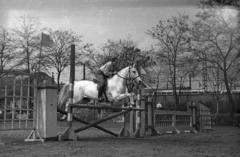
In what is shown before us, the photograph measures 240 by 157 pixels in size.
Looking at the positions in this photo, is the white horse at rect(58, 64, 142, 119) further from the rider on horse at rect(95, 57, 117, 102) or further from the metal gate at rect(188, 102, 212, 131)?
the metal gate at rect(188, 102, 212, 131)

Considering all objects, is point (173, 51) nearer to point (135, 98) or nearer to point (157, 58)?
point (157, 58)

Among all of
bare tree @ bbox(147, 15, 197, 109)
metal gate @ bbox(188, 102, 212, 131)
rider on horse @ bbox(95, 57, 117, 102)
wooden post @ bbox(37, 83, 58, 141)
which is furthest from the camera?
bare tree @ bbox(147, 15, 197, 109)

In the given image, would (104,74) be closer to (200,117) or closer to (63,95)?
(63,95)

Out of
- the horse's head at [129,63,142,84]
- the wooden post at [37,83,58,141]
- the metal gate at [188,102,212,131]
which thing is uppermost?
the horse's head at [129,63,142,84]

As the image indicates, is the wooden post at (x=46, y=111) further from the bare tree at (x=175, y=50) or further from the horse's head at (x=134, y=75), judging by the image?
the bare tree at (x=175, y=50)

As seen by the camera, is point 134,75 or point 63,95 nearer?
point 134,75

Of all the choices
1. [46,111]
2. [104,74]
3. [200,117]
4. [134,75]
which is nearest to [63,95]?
[104,74]

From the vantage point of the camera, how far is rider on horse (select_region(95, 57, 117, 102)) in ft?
27.5

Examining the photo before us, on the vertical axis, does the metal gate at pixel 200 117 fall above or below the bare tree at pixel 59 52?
below

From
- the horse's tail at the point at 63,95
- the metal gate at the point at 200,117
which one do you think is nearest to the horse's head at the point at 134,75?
the horse's tail at the point at 63,95

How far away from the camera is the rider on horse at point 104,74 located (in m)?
8.39

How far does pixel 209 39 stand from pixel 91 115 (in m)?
6.76

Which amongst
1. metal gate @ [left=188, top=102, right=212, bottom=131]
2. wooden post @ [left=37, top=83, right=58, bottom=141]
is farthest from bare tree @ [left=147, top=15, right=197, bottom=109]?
wooden post @ [left=37, top=83, right=58, bottom=141]

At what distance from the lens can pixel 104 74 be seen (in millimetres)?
8695
